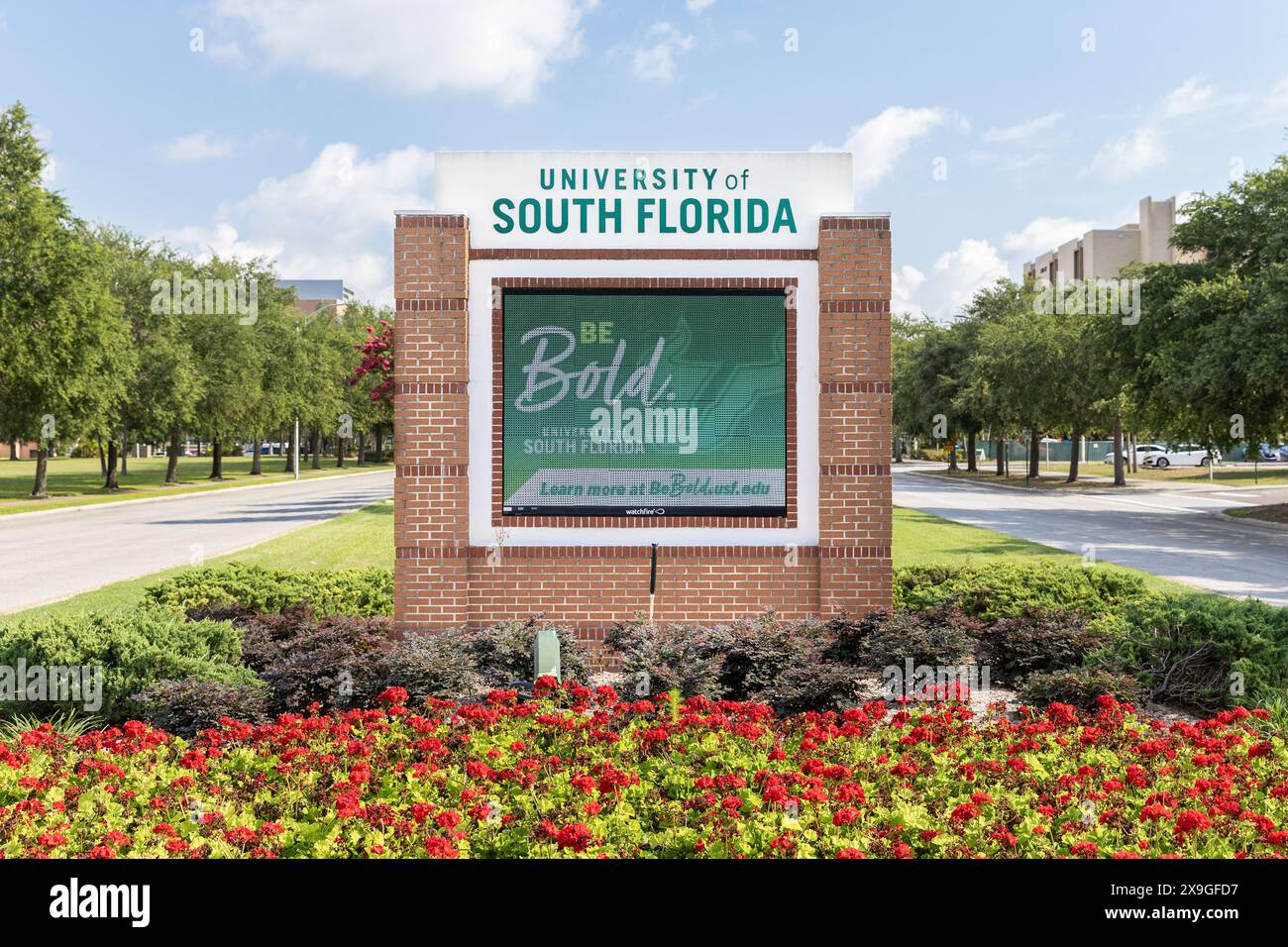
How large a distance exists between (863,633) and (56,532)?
23377mm

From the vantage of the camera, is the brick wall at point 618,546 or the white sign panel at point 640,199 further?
the white sign panel at point 640,199

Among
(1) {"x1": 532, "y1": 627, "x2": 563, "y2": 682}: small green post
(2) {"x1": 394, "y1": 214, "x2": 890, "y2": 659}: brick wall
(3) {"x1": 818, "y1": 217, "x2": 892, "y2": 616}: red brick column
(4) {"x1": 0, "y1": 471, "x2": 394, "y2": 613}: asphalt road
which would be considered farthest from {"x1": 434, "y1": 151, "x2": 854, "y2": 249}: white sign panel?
(4) {"x1": 0, "y1": 471, "x2": 394, "y2": 613}: asphalt road

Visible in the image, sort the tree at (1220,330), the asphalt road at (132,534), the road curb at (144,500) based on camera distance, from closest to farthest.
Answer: the asphalt road at (132,534) < the tree at (1220,330) < the road curb at (144,500)

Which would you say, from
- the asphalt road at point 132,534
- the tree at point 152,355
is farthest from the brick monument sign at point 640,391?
the tree at point 152,355

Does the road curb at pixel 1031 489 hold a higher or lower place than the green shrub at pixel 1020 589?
lower

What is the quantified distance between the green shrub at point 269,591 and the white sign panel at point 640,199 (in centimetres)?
421

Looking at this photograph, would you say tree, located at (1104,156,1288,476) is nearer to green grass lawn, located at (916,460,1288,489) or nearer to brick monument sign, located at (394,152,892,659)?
brick monument sign, located at (394,152,892,659)

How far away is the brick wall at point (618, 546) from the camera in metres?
9.21

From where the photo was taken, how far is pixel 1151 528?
2603 centimetres

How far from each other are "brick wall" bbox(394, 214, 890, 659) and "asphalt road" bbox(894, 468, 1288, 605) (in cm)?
808

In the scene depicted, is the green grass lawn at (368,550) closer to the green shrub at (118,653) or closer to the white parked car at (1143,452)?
the green shrub at (118,653)

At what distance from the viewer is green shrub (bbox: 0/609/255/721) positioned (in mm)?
6988
